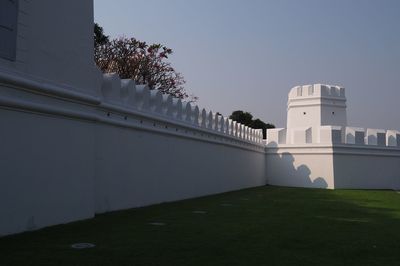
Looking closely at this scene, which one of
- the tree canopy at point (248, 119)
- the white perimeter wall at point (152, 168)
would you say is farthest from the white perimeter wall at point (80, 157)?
the tree canopy at point (248, 119)

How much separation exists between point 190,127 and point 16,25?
6.55 metres

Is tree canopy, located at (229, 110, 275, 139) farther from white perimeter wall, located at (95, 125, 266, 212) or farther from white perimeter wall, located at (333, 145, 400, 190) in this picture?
white perimeter wall, located at (95, 125, 266, 212)

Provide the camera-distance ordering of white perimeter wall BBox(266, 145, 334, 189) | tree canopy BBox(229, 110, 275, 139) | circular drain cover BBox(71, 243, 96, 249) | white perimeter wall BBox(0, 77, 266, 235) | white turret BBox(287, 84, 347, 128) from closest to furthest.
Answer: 1. circular drain cover BBox(71, 243, 96, 249)
2. white perimeter wall BBox(0, 77, 266, 235)
3. white perimeter wall BBox(266, 145, 334, 189)
4. white turret BBox(287, 84, 347, 128)
5. tree canopy BBox(229, 110, 275, 139)

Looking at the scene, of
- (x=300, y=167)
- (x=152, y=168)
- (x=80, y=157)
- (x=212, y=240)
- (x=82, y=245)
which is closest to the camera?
(x=82, y=245)

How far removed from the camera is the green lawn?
14.4 feet

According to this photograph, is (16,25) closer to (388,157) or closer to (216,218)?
(216,218)

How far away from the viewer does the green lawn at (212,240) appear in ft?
14.4

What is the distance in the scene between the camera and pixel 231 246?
16.8ft

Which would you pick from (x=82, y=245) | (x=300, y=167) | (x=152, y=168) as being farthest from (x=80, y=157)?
(x=300, y=167)

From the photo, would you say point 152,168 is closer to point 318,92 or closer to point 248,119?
point 318,92

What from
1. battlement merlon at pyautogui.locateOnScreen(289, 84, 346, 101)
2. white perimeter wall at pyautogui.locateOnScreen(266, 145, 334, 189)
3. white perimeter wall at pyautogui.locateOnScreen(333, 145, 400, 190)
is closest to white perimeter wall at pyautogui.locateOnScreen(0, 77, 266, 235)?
white perimeter wall at pyautogui.locateOnScreen(266, 145, 334, 189)

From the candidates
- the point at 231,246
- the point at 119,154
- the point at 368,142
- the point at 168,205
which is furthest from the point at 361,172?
the point at 231,246

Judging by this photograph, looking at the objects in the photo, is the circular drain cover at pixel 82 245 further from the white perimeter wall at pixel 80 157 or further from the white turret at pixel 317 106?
the white turret at pixel 317 106

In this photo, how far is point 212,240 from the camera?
17.8 ft
